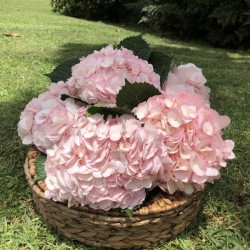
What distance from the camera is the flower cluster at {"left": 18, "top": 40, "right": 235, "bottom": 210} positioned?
146 cm

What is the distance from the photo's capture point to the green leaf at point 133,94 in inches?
62.8

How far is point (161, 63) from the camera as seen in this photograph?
6.42 ft

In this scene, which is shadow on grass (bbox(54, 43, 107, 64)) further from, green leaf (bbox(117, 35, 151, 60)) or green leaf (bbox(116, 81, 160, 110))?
green leaf (bbox(116, 81, 160, 110))

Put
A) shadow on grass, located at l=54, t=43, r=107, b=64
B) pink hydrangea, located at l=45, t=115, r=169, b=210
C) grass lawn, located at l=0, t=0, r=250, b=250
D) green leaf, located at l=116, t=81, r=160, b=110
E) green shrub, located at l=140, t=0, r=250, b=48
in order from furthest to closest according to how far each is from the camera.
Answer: green shrub, located at l=140, t=0, r=250, b=48 < shadow on grass, located at l=54, t=43, r=107, b=64 < grass lawn, located at l=0, t=0, r=250, b=250 < green leaf, located at l=116, t=81, r=160, b=110 < pink hydrangea, located at l=45, t=115, r=169, b=210

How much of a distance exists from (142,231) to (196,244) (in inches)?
13.0

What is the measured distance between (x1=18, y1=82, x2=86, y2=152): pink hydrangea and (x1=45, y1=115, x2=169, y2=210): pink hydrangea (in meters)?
0.11

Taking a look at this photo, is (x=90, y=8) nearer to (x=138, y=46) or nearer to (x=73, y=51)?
(x=73, y=51)

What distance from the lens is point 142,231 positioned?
5.11 feet

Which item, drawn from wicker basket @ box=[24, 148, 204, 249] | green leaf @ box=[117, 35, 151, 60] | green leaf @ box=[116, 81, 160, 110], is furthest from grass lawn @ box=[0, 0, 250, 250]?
green leaf @ box=[117, 35, 151, 60]

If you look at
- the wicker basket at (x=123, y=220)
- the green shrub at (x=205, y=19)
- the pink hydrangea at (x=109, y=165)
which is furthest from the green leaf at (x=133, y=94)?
the green shrub at (x=205, y=19)

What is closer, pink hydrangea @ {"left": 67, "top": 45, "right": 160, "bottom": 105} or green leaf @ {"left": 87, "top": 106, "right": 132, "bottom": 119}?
green leaf @ {"left": 87, "top": 106, "right": 132, "bottom": 119}

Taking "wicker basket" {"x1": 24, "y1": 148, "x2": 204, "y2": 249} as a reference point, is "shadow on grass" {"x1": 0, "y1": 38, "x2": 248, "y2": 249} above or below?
below

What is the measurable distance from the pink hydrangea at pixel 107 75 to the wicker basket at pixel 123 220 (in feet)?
1.29

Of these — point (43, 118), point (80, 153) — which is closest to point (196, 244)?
point (80, 153)
